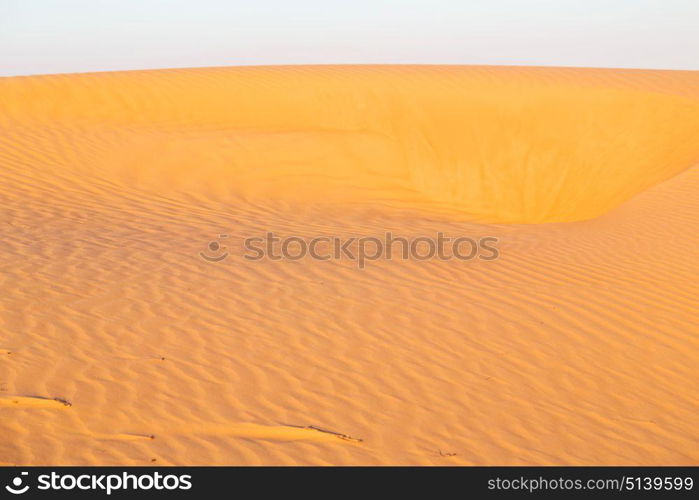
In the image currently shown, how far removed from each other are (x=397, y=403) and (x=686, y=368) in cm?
249

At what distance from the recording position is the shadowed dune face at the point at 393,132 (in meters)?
13.2

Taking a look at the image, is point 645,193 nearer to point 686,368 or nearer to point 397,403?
point 686,368
